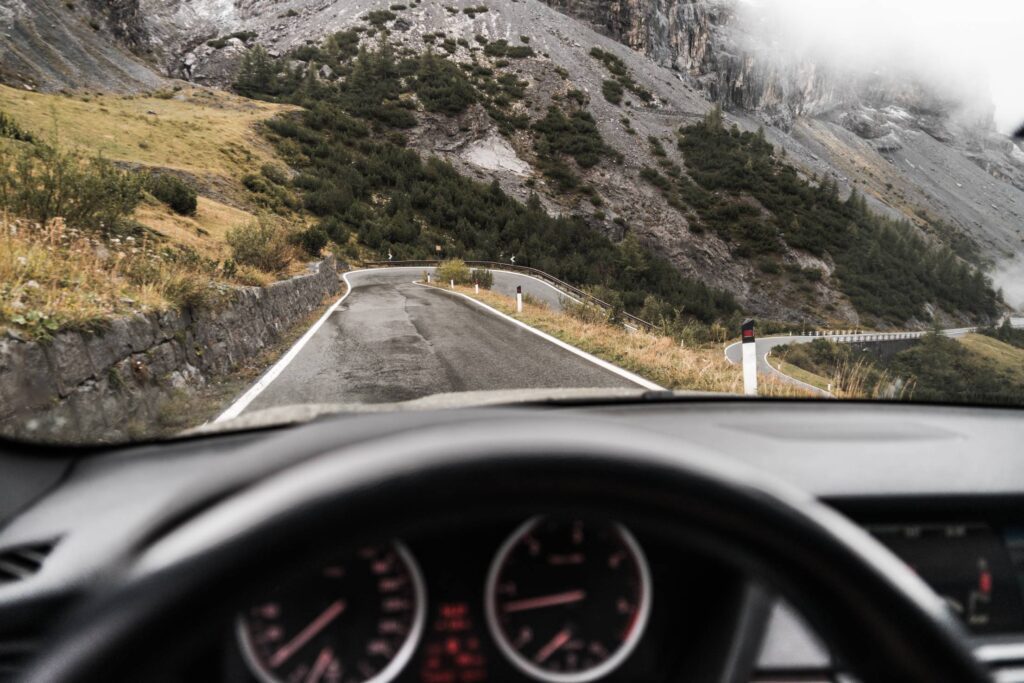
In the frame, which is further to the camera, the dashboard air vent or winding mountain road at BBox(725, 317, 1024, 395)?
winding mountain road at BBox(725, 317, 1024, 395)

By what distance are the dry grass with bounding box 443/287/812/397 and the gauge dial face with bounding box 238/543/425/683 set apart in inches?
149

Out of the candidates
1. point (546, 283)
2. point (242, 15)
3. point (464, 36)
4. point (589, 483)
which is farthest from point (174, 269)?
point (242, 15)

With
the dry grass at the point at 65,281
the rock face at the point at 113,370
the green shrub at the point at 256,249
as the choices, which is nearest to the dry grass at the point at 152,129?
the green shrub at the point at 256,249

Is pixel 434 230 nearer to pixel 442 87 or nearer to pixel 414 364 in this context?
pixel 442 87

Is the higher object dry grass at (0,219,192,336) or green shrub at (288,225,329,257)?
dry grass at (0,219,192,336)

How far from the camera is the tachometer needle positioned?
4.33 feet

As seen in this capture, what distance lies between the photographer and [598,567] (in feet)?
4.31

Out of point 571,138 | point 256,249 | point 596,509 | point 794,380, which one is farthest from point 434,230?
point 596,509

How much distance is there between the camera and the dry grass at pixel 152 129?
26984 millimetres

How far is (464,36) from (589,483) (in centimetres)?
9757

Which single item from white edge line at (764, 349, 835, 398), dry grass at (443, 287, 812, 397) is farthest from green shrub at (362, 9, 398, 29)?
white edge line at (764, 349, 835, 398)

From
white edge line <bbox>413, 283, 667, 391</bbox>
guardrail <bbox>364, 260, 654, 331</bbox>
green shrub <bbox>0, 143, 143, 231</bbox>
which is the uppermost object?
green shrub <bbox>0, 143, 143, 231</bbox>

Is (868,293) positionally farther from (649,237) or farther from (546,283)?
(649,237)

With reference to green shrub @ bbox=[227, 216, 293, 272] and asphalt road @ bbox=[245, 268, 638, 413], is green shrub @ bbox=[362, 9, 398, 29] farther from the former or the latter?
asphalt road @ bbox=[245, 268, 638, 413]
